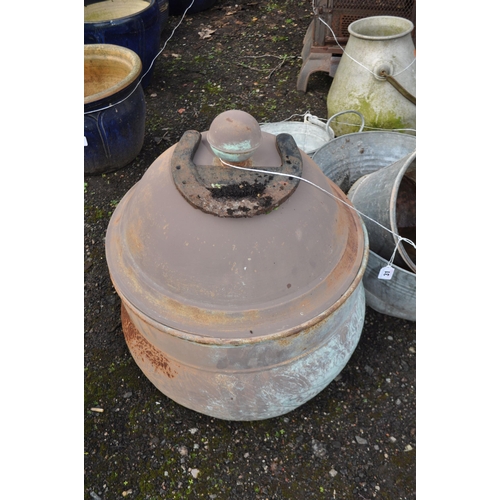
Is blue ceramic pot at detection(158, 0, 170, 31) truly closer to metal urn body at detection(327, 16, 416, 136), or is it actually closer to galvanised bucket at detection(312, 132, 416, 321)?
metal urn body at detection(327, 16, 416, 136)

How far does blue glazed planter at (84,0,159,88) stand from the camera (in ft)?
11.4

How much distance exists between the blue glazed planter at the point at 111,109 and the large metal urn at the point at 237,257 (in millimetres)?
1493

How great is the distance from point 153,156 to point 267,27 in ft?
8.66

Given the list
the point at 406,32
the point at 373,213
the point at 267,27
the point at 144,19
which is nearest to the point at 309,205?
the point at 373,213

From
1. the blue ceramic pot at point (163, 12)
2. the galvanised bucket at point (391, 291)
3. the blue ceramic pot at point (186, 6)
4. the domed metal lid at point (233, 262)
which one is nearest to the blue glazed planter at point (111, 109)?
the domed metal lid at point (233, 262)

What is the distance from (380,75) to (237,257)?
2210mm

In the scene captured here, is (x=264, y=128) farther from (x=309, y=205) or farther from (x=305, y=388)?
(x=305, y=388)

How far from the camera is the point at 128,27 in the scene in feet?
11.6

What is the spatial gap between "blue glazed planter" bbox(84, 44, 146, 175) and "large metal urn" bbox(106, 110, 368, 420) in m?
1.49

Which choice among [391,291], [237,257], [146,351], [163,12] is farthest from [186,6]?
[237,257]

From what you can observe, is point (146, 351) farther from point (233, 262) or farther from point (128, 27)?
point (128, 27)

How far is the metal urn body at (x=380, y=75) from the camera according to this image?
2910 mm

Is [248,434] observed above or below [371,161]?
below

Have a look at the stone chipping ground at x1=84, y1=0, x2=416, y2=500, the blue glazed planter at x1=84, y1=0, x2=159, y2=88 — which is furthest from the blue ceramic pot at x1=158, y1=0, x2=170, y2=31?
the stone chipping ground at x1=84, y1=0, x2=416, y2=500
